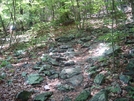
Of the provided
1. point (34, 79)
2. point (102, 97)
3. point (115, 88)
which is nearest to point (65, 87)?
point (34, 79)

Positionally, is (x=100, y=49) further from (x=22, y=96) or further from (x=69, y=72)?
(x=22, y=96)

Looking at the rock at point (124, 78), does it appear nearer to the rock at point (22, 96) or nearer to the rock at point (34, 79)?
the rock at point (34, 79)

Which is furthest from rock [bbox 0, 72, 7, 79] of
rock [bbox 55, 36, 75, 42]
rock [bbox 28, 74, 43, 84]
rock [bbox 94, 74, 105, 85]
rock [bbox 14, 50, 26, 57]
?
rock [bbox 55, 36, 75, 42]

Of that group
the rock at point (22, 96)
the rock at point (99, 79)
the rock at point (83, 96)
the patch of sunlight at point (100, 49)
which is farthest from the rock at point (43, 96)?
the patch of sunlight at point (100, 49)

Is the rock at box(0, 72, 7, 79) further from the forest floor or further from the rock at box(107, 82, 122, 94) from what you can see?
the rock at box(107, 82, 122, 94)

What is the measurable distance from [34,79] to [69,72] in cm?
140

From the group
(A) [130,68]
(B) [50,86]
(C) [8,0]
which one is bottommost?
(B) [50,86]

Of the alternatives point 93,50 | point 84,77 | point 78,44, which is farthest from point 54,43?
point 84,77

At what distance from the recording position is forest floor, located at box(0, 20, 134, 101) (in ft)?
21.2

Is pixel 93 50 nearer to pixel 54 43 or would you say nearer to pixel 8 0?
pixel 54 43

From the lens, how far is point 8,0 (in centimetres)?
1353

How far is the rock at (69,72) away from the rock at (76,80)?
0.87ft

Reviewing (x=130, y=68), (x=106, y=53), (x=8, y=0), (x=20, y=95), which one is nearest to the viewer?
(x=20, y=95)

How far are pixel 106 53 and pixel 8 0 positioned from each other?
7.96m
